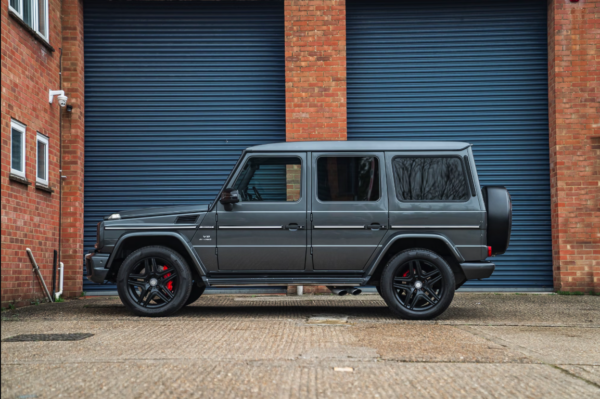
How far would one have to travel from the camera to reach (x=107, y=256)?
7.66 meters

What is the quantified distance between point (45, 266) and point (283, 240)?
4.93 m

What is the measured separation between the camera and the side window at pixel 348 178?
757cm

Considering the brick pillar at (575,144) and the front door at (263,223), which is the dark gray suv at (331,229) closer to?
the front door at (263,223)

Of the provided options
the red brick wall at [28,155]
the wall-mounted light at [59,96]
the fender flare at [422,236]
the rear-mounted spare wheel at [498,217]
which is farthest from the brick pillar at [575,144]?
the red brick wall at [28,155]

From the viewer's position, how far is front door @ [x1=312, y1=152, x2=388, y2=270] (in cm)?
748

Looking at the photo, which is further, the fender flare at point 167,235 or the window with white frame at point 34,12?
the window with white frame at point 34,12

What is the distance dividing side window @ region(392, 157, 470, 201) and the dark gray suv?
0.04 feet

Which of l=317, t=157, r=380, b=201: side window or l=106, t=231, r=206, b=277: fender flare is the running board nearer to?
l=106, t=231, r=206, b=277: fender flare

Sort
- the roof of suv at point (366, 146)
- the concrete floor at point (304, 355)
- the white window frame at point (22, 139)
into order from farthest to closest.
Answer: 1. the white window frame at point (22, 139)
2. the roof of suv at point (366, 146)
3. the concrete floor at point (304, 355)

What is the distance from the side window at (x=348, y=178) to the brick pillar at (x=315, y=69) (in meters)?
3.81

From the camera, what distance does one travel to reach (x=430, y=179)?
24.9 feet

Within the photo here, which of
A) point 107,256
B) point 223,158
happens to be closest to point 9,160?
point 107,256

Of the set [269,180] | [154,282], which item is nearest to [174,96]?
[269,180]

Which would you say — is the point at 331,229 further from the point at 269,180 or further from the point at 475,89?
the point at 475,89
